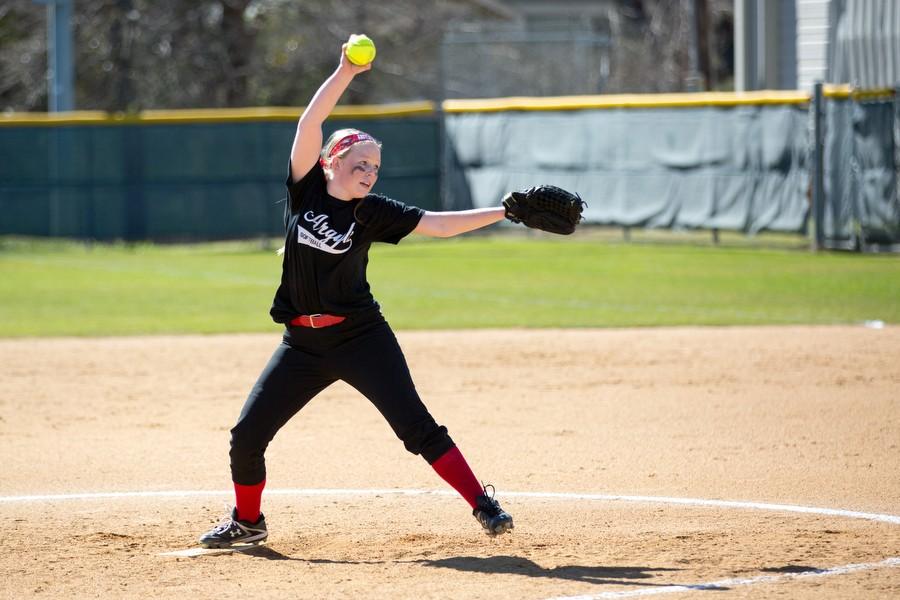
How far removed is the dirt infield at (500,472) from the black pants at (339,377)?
50 centimetres

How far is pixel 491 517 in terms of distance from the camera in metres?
5.25

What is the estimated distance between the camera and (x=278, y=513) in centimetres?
621

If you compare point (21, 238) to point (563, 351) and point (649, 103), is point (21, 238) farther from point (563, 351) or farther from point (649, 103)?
point (563, 351)

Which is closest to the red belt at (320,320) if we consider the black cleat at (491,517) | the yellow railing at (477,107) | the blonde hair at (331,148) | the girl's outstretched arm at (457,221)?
the girl's outstretched arm at (457,221)

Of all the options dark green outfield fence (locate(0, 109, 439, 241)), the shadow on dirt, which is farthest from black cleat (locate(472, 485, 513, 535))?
dark green outfield fence (locate(0, 109, 439, 241))

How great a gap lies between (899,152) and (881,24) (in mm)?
3054

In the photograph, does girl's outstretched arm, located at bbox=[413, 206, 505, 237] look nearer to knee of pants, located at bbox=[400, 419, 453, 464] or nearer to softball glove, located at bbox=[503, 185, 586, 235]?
softball glove, located at bbox=[503, 185, 586, 235]

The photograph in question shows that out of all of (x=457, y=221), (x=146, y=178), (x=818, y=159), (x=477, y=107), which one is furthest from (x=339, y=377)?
(x=477, y=107)

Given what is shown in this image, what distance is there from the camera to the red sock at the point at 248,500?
5492 mm

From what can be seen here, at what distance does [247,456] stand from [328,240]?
1.00 m

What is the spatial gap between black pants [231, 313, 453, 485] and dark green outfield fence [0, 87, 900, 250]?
14760 mm

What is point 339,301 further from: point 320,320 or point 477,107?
point 477,107

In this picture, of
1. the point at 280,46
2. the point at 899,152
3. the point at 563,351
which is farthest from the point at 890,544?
the point at 280,46

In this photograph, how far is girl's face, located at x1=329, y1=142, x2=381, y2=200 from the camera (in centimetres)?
518
